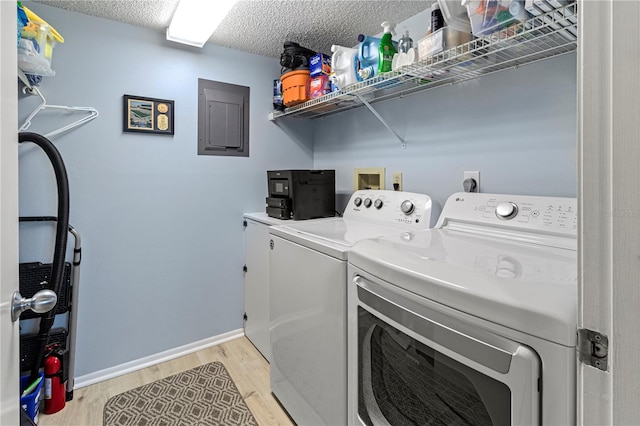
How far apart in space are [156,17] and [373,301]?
2060 millimetres

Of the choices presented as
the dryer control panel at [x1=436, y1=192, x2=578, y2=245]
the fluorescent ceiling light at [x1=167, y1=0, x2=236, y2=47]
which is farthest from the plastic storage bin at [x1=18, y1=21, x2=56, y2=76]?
the dryer control panel at [x1=436, y1=192, x2=578, y2=245]

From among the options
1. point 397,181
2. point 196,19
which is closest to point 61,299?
Answer: point 196,19

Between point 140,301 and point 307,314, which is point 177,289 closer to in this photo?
point 140,301

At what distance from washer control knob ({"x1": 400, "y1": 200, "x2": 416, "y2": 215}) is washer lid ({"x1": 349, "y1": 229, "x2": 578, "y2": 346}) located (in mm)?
439

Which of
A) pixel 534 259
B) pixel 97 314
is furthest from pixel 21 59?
pixel 534 259

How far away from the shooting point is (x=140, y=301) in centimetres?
210

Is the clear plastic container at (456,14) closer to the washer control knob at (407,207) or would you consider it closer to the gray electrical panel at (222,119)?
the washer control knob at (407,207)

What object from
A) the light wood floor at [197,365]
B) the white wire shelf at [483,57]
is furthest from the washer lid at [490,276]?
the light wood floor at [197,365]

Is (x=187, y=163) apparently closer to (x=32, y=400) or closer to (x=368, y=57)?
(x=368, y=57)

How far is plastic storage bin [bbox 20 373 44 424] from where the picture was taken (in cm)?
153

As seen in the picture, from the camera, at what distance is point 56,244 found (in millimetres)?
1642

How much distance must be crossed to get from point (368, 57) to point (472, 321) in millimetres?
1396

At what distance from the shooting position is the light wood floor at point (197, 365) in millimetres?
1672

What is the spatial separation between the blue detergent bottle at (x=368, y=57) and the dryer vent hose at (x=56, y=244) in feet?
5.38
